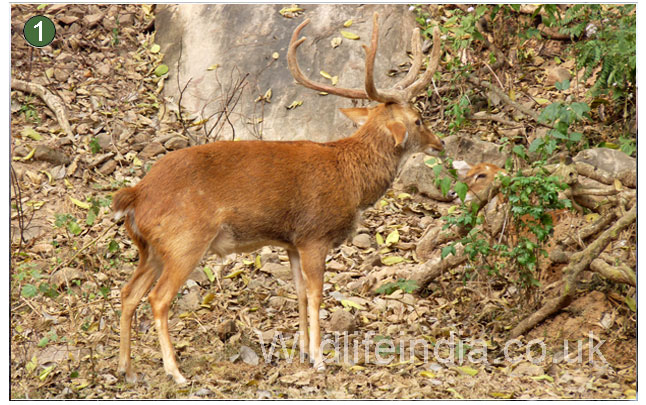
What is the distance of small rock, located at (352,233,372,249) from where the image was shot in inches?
335

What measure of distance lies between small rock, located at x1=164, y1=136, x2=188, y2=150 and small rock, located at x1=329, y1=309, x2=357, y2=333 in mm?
3093

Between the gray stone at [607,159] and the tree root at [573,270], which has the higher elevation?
the gray stone at [607,159]

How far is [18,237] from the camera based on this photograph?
7.98 m

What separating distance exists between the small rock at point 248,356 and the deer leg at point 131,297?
3.02 ft

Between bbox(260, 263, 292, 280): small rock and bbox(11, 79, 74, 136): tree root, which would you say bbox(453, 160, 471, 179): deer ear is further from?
bbox(11, 79, 74, 136): tree root

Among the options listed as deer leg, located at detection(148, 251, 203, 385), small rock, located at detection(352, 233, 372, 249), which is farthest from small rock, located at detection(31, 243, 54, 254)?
small rock, located at detection(352, 233, 372, 249)

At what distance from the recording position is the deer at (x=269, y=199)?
5.91m

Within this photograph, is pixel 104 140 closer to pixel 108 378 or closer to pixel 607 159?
pixel 108 378

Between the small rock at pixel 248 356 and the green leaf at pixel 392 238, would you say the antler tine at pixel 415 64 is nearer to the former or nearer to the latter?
the green leaf at pixel 392 238

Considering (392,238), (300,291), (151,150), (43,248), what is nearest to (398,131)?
(300,291)

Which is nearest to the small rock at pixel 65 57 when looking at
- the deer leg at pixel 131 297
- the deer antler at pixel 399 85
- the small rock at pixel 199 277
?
the small rock at pixel 199 277

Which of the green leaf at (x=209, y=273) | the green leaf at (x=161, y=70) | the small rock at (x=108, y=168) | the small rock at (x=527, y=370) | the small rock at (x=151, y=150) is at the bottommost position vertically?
the small rock at (x=527, y=370)

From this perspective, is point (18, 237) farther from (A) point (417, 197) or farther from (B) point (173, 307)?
(A) point (417, 197)

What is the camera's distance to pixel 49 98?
940 centimetres
